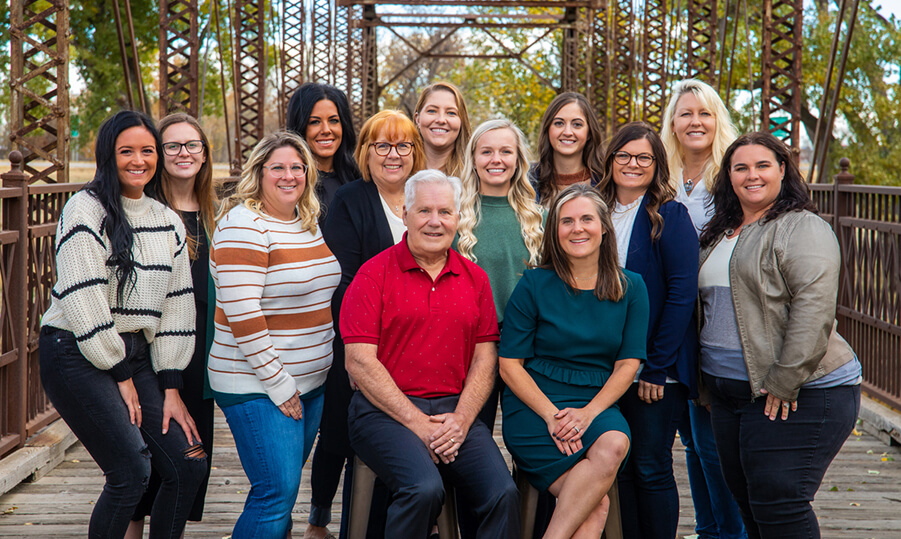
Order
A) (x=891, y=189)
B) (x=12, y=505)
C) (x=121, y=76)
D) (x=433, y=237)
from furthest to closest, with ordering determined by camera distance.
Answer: (x=121, y=76) < (x=891, y=189) < (x=12, y=505) < (x=433, y=237)

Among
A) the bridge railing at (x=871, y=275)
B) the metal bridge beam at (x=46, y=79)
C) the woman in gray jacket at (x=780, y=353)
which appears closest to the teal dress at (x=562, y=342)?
the woman in gray jacket at (x=780, y=353)

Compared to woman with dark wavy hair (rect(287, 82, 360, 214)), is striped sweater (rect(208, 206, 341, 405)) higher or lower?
lower

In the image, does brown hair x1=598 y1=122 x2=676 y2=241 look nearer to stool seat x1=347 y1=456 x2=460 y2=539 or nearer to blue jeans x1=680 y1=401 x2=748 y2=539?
blue jeans x1=680 y1=401 x2=748 y2=539

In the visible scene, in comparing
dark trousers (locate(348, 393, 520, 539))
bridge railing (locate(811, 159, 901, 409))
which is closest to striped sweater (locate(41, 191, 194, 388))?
dark trousers (locate(348, 393, 520, 539))

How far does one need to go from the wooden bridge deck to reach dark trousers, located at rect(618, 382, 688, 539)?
3.22 feet

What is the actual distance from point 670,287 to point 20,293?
3.82 m

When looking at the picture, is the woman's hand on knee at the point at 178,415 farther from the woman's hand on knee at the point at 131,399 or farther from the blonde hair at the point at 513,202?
the blonde hair at the point at 513,202

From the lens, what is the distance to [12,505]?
4.48m

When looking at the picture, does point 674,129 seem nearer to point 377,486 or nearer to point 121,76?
point 377,486

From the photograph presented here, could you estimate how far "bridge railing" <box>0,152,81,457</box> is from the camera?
4750 mm

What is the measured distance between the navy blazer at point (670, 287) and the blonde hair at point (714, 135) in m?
0.38

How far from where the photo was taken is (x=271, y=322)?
10.2ft

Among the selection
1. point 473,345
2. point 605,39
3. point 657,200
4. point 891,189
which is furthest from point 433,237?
point 605,39

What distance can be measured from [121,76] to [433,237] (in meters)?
25.6
